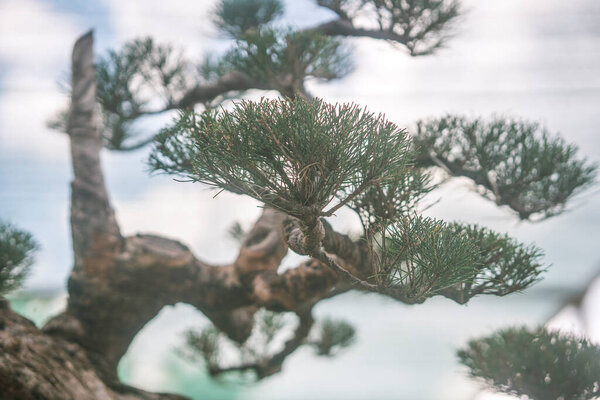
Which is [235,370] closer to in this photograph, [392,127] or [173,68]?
[173,68]

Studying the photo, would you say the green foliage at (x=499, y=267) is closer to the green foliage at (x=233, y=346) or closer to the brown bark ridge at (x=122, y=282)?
the brown bark ridge at (x=122, y=282)

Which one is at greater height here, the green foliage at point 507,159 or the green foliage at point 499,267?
the green foliage at point 507,159

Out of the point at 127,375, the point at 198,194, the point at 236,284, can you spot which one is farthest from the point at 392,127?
the point at 127,375

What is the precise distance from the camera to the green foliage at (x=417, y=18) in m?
1.45

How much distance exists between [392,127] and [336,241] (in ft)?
1.05

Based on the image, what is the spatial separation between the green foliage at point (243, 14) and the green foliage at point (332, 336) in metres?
1.16

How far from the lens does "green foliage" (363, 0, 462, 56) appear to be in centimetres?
145

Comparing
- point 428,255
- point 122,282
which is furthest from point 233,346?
point 428,255

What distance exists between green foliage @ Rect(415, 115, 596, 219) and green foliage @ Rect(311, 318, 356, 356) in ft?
3.32

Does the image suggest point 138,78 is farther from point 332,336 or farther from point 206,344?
point 332,336

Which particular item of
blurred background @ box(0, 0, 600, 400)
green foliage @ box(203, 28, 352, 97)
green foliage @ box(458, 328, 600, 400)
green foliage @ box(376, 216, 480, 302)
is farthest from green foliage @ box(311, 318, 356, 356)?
green foliage @ box(376, 216, 480, 302)

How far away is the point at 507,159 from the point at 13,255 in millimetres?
1239

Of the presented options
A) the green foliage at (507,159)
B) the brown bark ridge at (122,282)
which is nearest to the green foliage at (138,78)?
the brown bark ridge at (122,282)

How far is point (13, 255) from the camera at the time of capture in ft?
4.52
